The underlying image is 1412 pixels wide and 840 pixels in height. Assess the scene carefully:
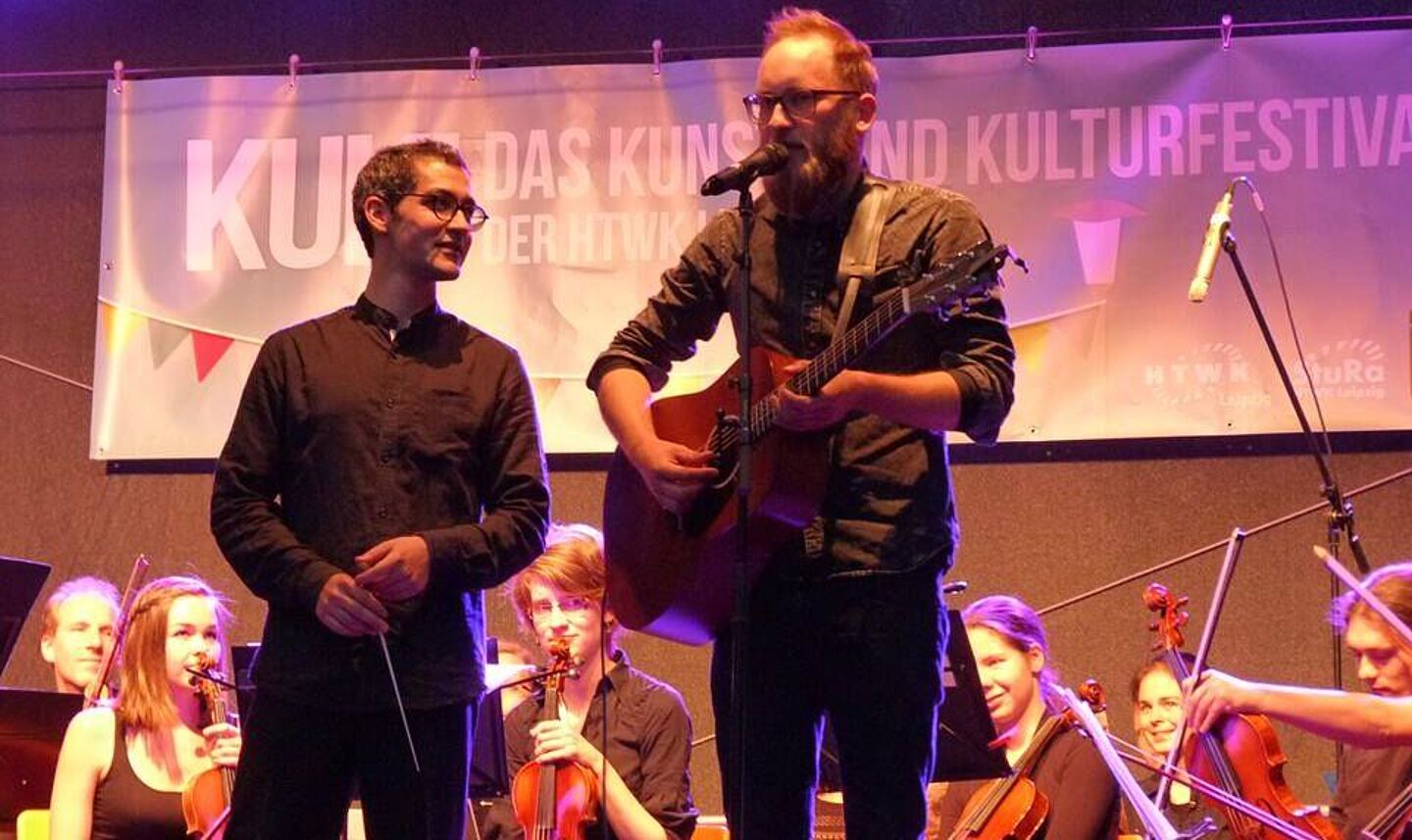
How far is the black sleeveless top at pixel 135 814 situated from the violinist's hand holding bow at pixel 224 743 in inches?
8.4

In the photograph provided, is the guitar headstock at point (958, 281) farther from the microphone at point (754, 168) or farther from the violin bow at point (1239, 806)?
the violin bow at point (1239, 806)

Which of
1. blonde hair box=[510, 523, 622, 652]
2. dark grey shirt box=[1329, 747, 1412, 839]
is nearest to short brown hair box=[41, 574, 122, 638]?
blonde hair box=[510, 523, 622, 652]

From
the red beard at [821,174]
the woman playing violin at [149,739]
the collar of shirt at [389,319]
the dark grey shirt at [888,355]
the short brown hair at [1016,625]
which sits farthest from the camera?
the short brown hair at [1016,625]

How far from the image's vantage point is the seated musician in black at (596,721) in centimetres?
448

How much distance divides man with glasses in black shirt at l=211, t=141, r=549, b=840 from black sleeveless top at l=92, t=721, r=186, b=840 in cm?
172

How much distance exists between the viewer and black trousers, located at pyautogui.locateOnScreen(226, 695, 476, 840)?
2982 millimetres

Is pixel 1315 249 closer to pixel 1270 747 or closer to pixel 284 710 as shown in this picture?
pixel 1270 747

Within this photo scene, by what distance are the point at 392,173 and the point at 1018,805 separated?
7.32 ft

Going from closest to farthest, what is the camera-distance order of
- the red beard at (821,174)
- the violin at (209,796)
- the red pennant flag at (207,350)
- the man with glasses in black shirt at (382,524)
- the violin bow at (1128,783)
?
the red beard at (821,174) → the man with glasses in black shirt at (382,524) → the violin bow at (1128,783) → the violin at (209,796) → the red pennant flag at (207,350)

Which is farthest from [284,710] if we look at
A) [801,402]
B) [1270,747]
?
[1270,747]

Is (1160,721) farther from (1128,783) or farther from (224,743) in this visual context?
(224,743)

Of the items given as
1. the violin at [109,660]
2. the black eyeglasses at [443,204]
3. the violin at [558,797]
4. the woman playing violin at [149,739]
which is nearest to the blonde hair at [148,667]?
the woman playing violin at [149,739]

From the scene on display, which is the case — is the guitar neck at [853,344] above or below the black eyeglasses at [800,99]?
below

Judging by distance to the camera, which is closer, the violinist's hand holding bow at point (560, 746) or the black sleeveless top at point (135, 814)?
the violinist's hand holding bow at point (560, 746)
